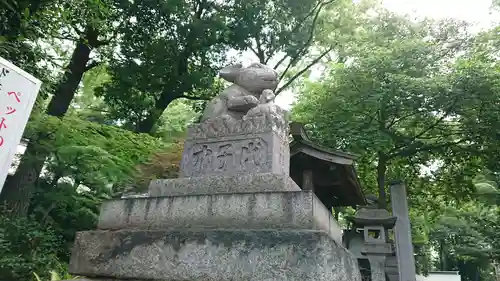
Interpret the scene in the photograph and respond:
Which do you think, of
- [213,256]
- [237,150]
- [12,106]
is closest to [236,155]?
[237,150]

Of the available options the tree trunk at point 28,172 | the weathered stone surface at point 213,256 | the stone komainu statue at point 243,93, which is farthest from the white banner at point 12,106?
the tree trunk at point 28,172

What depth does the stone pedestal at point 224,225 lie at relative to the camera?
2.46 metres

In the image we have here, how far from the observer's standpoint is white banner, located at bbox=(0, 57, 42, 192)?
2271 millimetres

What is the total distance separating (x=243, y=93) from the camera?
12.6 ft

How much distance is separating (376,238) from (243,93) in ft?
22.4

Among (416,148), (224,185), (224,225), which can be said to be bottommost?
(224,225)

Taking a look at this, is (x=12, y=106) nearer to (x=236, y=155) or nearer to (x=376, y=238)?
(x=236, y=155)

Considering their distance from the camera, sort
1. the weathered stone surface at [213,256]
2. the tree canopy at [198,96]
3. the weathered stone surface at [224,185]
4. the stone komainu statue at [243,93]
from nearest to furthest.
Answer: the weathered stone surface at [213,256], the weathered stone surface at [224,185], the stone komainu statue at [243,93], the tree canopy at [198,96]

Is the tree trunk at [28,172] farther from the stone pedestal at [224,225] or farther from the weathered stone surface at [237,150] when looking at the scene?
the stone pedestal at [224,225]

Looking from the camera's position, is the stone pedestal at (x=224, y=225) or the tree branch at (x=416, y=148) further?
the tree branch at (x=416, y=148)

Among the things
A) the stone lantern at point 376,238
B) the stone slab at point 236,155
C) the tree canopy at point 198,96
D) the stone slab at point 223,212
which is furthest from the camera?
the stone lantern at point 376,238

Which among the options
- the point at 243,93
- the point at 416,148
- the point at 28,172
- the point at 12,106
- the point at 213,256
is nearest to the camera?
the point at 12,106

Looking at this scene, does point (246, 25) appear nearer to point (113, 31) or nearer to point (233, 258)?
point (113, 31)

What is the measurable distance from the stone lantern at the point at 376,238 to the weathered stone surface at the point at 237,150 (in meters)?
6.13
